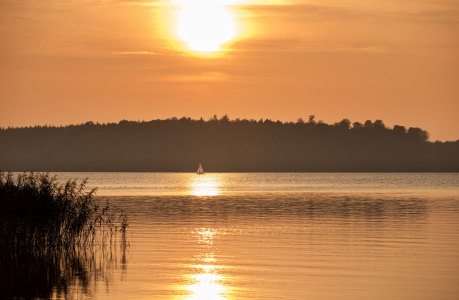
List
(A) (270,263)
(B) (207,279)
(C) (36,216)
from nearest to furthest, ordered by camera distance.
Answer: (B) (207,279) < (A) (270,263) < (C) (36,216)

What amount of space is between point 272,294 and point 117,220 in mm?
23763

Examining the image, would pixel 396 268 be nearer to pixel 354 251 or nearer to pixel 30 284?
pixel 354 251

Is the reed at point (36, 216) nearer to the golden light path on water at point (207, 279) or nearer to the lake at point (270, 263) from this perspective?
the lake at point (270, 263)

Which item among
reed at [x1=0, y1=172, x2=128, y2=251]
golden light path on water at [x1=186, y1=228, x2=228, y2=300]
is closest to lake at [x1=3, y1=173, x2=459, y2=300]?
golden light path on water at [x1=186, y1=228, x2=228, y2=300]

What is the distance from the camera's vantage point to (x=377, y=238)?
3125 cm

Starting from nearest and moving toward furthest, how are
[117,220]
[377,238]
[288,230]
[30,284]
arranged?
[30,284] → [377,238] → [288,230] → [117,220]

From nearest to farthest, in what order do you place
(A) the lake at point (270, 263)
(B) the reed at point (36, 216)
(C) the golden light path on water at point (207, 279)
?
(C) the golden light path on water at point (207, 279) → (A) the lake at point (270, 263) → (B) the reed at point (36, 216)

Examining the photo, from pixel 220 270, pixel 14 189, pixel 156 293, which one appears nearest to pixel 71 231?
pixel 14 189

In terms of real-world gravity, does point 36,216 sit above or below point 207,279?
above

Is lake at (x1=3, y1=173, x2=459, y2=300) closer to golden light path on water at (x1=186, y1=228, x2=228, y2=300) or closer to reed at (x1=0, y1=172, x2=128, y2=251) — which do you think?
golden light path on water at (x1=186, y1=228, x2=228, y2=300)

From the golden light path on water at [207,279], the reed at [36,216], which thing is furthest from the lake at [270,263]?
the reed at [36,216]

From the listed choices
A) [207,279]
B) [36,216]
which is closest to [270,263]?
[207,279]

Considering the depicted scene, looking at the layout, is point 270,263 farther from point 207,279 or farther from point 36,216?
point 36,216

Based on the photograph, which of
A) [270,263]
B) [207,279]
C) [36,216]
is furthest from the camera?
[36,216]
